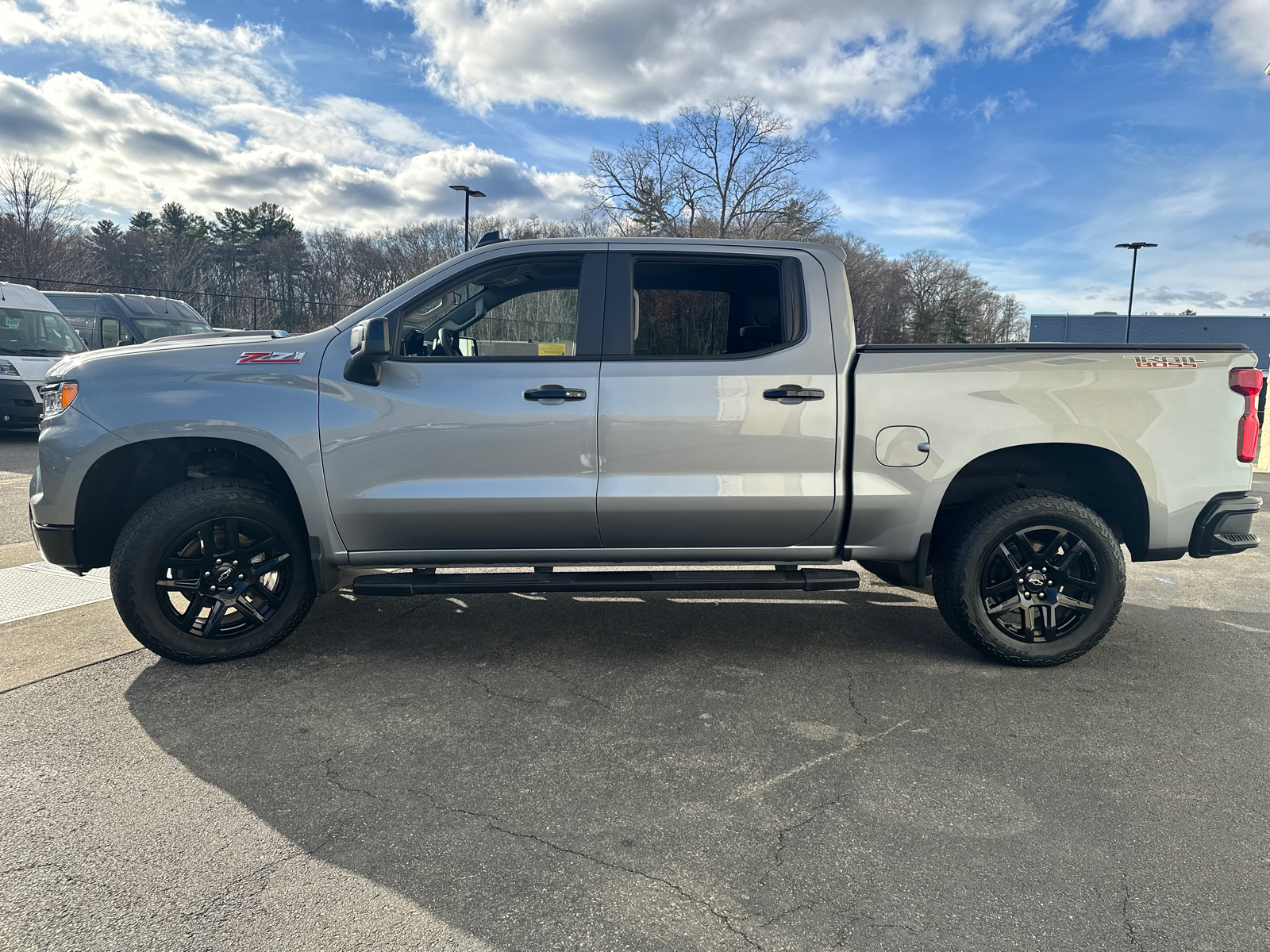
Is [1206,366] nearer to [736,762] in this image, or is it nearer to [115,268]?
[736,762]

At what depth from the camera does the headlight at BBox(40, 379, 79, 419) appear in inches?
147

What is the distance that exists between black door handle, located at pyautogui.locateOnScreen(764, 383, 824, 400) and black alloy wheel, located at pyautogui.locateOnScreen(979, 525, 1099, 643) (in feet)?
3.90

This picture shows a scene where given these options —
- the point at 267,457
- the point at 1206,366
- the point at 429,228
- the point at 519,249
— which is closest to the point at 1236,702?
the point at 1206,366

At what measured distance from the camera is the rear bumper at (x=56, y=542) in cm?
377

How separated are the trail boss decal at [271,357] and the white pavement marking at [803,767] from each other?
108 inches

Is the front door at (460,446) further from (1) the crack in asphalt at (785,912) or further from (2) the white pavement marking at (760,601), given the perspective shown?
(1) the crack in asphalt at (785,912)


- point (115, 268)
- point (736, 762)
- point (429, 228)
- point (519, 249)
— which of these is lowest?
point (736, 762)

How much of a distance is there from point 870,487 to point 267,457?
2.94 meters

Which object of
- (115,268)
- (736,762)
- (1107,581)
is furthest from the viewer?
(115,268)

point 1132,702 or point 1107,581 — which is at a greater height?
point 1107,581

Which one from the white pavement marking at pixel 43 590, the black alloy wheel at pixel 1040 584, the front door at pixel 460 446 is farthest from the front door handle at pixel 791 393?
the white pavement marking at pixel 43 590

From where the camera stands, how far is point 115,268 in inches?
1896

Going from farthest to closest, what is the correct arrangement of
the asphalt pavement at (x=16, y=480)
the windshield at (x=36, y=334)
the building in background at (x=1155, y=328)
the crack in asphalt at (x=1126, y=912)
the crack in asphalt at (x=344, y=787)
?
the building in background at (x=1155, y=328) → the windshield at (x=36, y=334) → the asphalt pavement at (x=16, y=480) → the crack in asphalt at (x=344, y=787) → the crack in asphalt at (x=1126, y=912)

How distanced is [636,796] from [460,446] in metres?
1.80
